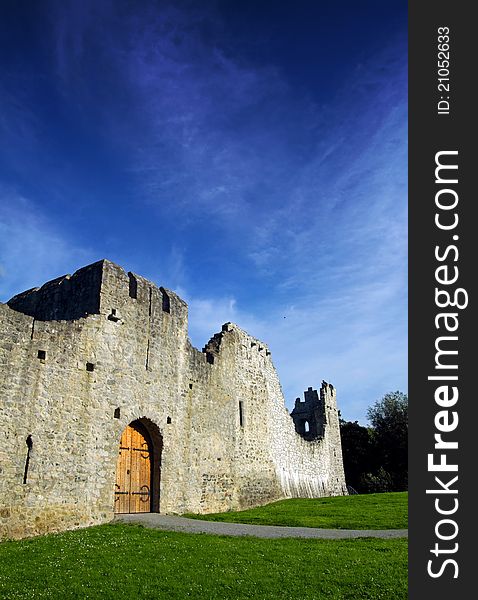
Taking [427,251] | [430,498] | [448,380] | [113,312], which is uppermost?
[113,312]

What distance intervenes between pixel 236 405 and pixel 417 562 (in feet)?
58.7

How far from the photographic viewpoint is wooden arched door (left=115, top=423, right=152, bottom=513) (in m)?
17.2

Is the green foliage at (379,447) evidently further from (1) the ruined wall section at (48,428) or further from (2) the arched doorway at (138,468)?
(1) the ruined wall section at (48,428)

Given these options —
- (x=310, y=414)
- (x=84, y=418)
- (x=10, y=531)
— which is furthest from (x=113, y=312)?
(x=310, y=414)

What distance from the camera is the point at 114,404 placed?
55.2ft

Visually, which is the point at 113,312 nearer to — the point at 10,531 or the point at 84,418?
the point at 84,418

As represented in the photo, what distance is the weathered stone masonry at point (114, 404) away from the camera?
14.0 m

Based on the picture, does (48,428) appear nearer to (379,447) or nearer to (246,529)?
(246,529)

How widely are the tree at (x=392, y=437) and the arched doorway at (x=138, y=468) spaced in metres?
29.0

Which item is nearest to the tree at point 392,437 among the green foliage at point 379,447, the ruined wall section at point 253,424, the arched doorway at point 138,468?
the green foliage at point 379,447

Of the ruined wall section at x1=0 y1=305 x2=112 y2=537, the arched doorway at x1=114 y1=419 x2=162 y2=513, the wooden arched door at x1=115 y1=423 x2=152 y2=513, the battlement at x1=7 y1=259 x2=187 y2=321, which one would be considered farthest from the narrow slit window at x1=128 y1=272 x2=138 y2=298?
the wooden arched door at x1=115 y1=423 x2=152 y2=513

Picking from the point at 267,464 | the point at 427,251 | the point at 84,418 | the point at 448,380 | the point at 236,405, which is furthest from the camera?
the point at 267,464

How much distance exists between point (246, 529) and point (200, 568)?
5415mm

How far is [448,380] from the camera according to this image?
677 centimetres
